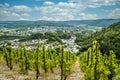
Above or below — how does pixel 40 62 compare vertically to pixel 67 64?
below

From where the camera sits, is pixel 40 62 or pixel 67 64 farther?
pixel 40 62

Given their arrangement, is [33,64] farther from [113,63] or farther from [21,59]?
[113,63]

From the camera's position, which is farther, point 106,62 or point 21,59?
point 21,59

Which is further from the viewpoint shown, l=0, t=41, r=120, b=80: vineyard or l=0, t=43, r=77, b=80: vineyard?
l=0, t=43, r=77, b=80: vineyard

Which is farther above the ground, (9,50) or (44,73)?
(9,50)

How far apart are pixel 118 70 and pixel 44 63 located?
29376 mm

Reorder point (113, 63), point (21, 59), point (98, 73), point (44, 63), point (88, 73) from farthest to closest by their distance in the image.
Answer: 1. point (21, 59)
2. point (44, 63)
3. point (113, 63)
4. point (88, 73)
5. point (98, 73)

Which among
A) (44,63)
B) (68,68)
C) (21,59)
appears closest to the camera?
(68,68)

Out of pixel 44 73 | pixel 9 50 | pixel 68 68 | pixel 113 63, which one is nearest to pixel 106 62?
pixel 113 63

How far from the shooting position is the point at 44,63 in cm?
9125

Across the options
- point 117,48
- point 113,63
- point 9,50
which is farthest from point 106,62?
point 117,48

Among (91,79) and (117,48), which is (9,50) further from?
(117,48)

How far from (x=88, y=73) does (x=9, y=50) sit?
179 feet

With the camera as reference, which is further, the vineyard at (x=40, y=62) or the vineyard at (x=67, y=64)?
the vineyard at (x=40, y=62)
